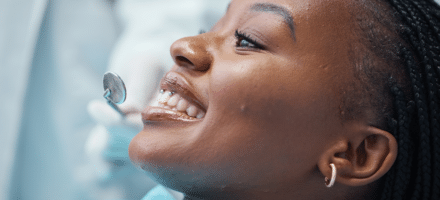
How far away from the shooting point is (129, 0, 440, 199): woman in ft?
2.46

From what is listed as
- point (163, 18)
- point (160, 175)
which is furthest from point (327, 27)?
point (163, 18)

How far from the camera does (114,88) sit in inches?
39.6

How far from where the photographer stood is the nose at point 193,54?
2.67 ft

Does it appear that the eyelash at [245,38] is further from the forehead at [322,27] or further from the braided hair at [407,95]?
the braided hair at [407,95]

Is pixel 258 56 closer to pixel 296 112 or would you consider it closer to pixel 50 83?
pixel 296 112

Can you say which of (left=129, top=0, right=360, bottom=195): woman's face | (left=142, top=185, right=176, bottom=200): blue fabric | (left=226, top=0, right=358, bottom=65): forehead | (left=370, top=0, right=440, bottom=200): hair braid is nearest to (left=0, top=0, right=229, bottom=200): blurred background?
(left=142, top=185, right=176, bottom=200): blue fabric

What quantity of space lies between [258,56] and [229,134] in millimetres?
159

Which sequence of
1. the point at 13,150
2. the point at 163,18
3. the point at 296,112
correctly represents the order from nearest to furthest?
the point at 296,112
the point at 13,150
the point at 163,18

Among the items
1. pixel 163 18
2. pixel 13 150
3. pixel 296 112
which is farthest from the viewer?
pixel 163 18

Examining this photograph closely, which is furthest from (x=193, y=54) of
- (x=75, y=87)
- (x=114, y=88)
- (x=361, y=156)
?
(x=75, y=87)

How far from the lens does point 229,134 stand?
0.75 meters

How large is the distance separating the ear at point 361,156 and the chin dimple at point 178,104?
0.26 metres

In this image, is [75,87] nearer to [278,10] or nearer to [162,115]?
[162,115]

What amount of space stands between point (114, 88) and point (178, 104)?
241 millimetres
